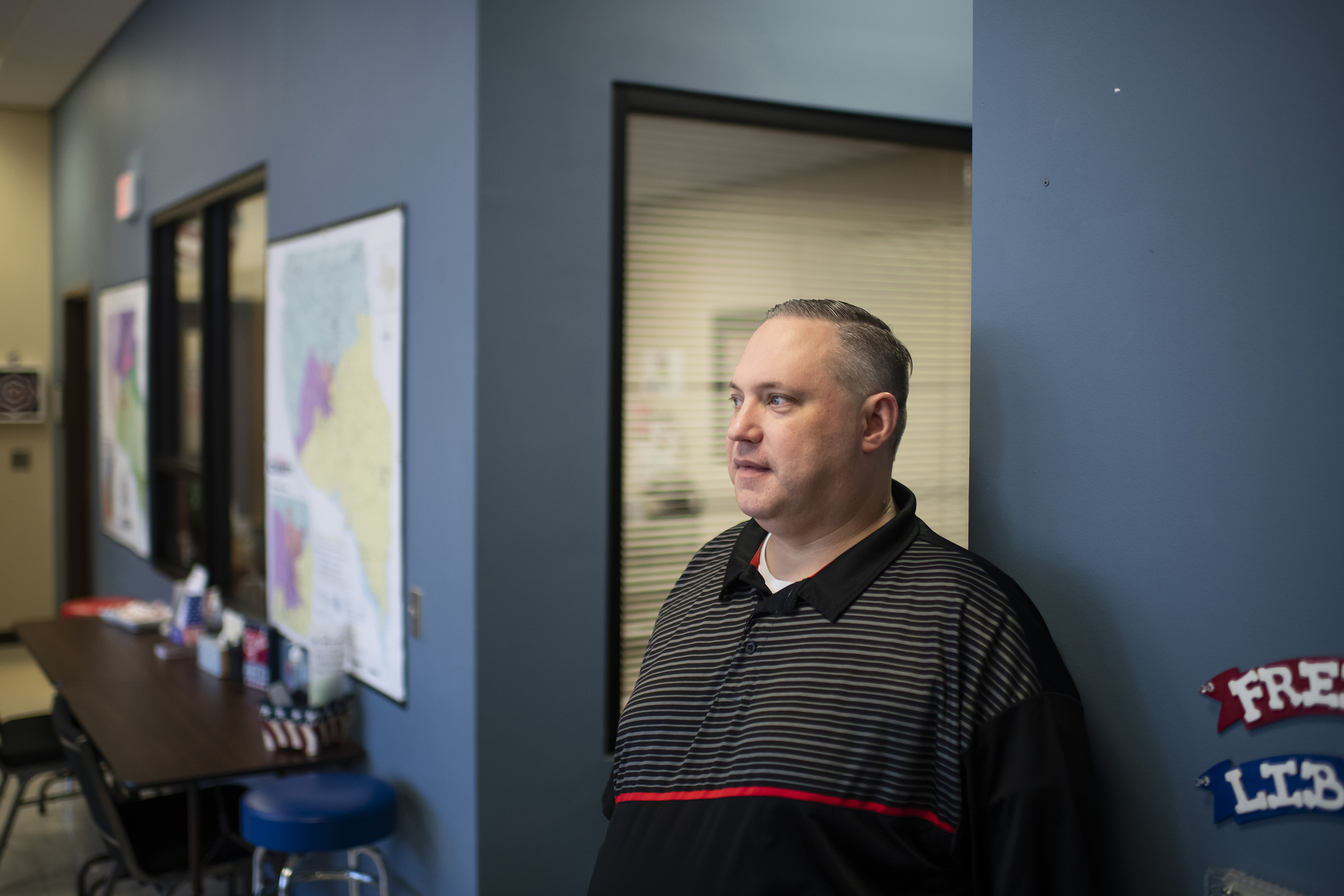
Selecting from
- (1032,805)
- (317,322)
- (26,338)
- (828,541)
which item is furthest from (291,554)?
(26,338)

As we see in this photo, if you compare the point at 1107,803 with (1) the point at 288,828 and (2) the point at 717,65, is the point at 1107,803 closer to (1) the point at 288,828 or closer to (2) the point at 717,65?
(1) the point at 288,828

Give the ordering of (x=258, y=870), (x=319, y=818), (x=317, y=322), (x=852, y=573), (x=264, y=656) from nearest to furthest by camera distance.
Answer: (x=852, y=573) → (x=319, y=818) → (x=258, y=870) → (x=317, y=322) → (x=264, y=656)

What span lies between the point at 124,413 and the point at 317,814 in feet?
12.9

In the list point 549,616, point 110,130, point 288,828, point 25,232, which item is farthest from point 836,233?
point 25,232

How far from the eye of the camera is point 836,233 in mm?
3088

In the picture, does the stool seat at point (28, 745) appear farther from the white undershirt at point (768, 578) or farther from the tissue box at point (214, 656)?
the white undershirt at point (768, 578)

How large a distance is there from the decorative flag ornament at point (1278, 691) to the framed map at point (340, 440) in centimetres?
210

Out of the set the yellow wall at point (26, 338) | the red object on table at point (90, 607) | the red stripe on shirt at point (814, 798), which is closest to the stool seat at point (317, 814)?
the red stripe on shirt at point (814, 798)

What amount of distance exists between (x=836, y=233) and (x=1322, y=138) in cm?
217

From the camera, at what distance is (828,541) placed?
129 cm

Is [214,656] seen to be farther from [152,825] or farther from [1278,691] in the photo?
[1278,691]

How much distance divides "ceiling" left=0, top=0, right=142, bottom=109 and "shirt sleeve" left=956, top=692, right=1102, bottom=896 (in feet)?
17.9

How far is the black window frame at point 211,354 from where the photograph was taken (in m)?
4.33

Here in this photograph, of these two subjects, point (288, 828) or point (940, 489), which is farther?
point (940, 489)
